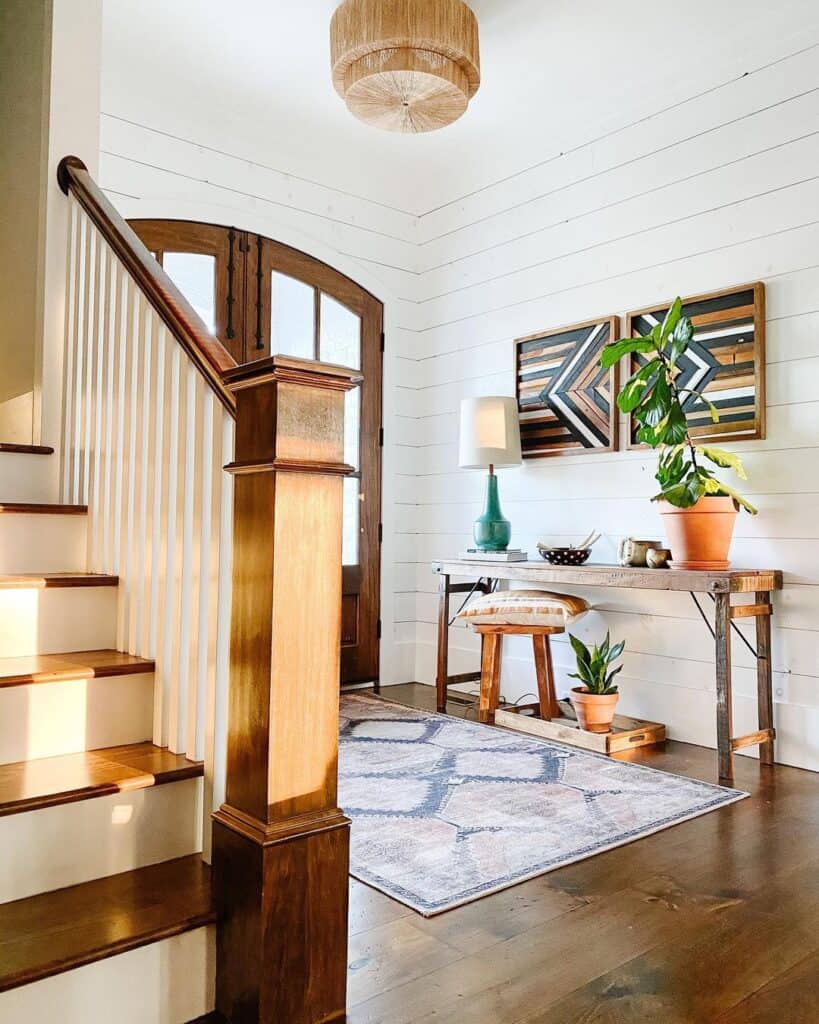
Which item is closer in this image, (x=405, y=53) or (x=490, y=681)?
(x=405, y=53)

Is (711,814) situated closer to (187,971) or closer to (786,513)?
(786,513)

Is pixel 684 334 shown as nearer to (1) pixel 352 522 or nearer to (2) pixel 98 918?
(1) pixel 352 522

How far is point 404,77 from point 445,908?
269 cm

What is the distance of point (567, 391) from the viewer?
13.1ft

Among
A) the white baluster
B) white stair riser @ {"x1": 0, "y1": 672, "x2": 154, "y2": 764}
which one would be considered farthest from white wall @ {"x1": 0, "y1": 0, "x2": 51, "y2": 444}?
white stair riser @ {"x1": 0, "y1": 672, "x2": 154, "y2": 764}

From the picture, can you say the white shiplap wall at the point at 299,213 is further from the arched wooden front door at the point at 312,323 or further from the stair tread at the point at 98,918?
the stair tread at the point at 98,918

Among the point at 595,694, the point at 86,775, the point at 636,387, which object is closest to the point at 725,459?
the point at 636,387

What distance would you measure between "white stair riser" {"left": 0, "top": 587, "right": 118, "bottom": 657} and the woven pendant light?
211 cm

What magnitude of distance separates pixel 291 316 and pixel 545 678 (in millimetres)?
2229

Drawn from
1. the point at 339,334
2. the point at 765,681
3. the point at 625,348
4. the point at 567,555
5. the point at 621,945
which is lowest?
the point at 621,945

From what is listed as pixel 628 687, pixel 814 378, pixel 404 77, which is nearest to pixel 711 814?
pixel 628 687

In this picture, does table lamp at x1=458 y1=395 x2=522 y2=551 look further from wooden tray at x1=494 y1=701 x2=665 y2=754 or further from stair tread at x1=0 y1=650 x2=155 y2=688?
stair tread at x1=0 y1=650 x2=155 y2=688

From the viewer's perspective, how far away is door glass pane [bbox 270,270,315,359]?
4273 millimetres

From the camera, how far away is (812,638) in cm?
311
